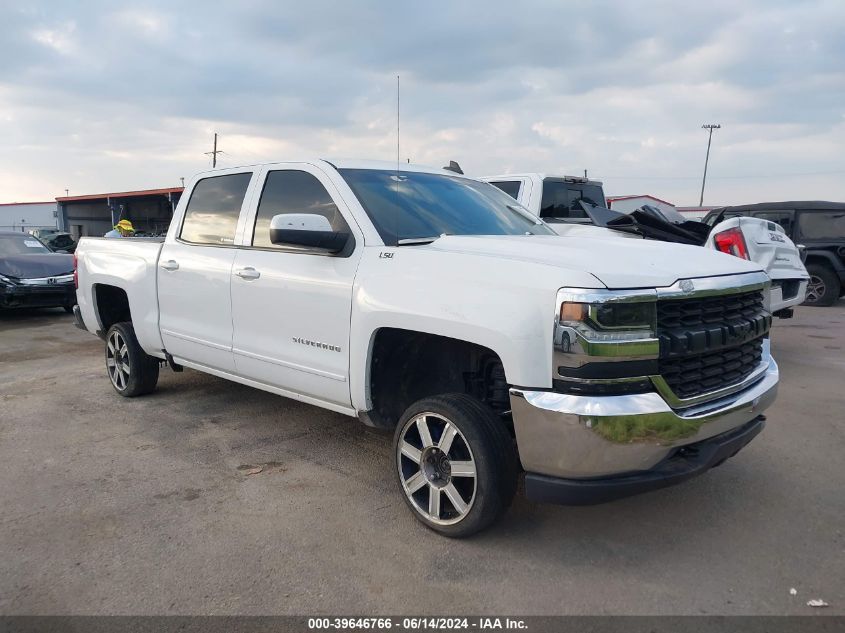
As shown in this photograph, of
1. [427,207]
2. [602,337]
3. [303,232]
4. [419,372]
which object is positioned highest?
[427,207]

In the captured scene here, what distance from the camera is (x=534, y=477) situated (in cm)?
289

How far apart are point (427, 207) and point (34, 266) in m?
10.2

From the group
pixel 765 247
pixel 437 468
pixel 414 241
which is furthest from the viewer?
pixel 765 247

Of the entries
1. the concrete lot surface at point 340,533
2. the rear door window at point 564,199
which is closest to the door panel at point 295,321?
the concrete lot surface at point 340,533

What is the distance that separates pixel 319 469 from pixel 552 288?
2.16 m

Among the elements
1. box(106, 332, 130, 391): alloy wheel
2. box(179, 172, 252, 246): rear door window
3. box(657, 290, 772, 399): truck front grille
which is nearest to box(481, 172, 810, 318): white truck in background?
box(179, 172, 252, 246): rear door window

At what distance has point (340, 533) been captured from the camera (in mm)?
3381

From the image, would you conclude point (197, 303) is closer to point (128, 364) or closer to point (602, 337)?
point (128, 364)

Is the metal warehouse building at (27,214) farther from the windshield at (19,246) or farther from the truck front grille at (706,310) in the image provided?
the truck front grille at (706,310)

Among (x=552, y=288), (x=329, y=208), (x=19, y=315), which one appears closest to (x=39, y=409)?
(x=329, y=208)

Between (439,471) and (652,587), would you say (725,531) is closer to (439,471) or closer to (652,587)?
(652,587)

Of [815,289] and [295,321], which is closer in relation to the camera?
[295,321]

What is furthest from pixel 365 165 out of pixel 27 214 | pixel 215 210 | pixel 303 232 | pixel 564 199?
pixel 27 214

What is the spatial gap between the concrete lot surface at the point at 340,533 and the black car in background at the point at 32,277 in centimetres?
700
